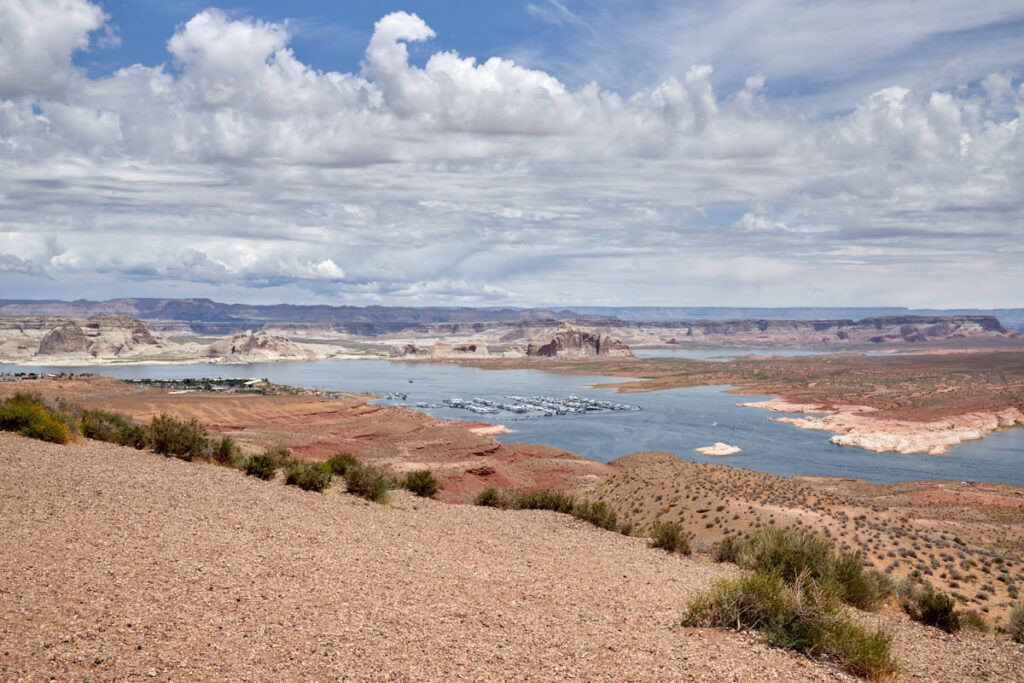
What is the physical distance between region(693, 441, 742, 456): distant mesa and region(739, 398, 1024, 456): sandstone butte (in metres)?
13.5

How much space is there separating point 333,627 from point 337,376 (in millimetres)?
137626

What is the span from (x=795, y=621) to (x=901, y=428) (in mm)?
73723

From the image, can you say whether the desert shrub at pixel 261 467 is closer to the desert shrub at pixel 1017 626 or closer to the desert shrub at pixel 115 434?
the desert shrub at pixel 115 434

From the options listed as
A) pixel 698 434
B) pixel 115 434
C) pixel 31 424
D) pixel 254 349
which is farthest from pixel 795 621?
pixel 254 349

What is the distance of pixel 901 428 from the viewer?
73000 millimetres

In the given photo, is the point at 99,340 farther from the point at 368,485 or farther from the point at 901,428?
the point at 368,485

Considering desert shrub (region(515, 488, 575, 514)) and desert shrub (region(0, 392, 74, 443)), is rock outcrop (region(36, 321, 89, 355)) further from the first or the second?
desert shrub (region(515, 488, 575, 514))

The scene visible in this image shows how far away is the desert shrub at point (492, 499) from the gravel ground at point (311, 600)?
235 inches

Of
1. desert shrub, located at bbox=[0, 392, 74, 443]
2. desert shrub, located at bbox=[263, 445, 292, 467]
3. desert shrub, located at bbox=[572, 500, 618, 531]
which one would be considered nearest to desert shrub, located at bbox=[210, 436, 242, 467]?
desert shrub, located at bbox=[263, 445, 292, 467]

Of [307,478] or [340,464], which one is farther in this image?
[340,464]

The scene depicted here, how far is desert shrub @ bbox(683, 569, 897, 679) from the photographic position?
30.3 feet

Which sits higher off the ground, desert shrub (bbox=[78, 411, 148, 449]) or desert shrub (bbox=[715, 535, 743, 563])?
desert shrub (bbox=[78, 411, 148, 449])

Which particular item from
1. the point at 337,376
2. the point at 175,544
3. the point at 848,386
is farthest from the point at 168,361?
the point at 175,544

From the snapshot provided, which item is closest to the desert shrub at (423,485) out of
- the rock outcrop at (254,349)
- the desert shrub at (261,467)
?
the desert shrub at (261,467)
